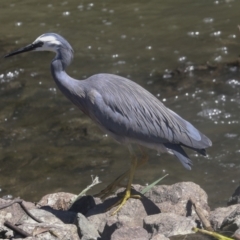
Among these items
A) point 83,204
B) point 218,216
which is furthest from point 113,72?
point 218,216

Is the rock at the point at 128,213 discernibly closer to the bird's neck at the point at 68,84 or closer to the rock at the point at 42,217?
the rock at the point at 42,217

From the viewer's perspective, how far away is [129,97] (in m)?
5.80

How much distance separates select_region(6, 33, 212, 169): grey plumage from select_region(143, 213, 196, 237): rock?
3.20ft

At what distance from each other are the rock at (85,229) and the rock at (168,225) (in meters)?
0.38

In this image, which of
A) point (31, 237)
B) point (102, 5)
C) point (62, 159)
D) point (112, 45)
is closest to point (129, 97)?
point (31, 237)

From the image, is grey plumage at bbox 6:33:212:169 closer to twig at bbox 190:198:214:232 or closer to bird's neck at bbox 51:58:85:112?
bird's neck at bbox 51:58:85:112

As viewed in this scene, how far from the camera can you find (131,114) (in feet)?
19.1

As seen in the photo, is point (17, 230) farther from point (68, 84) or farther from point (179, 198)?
point (68, 84)

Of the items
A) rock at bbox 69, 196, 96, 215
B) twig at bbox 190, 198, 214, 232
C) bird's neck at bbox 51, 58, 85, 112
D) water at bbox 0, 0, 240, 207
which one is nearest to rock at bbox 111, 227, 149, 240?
twig at bbox 190, 198, 214, 232

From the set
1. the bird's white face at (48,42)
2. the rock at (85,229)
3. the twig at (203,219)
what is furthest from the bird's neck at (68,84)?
the twig at (203,219)

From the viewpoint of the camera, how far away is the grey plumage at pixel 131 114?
579 centimetres

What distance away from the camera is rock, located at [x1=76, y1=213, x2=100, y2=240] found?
4748 millimetres

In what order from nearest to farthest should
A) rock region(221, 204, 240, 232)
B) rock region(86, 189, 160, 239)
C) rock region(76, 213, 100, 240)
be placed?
rock region(221, 204, 240, 232) → rock region(76, 213, 100, 240) → rock region(86, 189, 160, 239)

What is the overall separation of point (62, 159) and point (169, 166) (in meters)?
1.34
